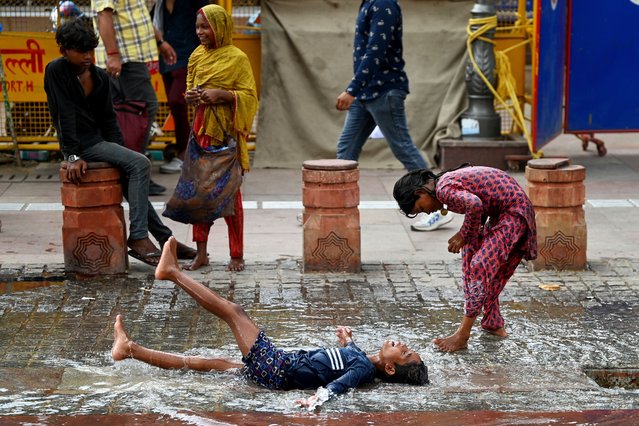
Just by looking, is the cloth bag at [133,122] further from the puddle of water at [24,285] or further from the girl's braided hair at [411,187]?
the girl's braided hair at [411,187]

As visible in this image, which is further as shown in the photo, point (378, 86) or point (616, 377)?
point (378, 86)

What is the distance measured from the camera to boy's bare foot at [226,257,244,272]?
25.6 feet

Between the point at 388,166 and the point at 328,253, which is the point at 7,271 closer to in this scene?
the point at 328,253

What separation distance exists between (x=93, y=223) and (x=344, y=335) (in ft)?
8.01

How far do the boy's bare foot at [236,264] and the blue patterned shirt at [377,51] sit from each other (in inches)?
62.1

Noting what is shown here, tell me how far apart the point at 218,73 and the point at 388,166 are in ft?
14.3

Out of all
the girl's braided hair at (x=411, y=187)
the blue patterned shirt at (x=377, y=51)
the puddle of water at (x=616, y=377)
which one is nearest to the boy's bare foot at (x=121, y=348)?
the girl's braided hair at (x=411, y=187)

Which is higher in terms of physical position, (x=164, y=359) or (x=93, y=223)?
(x=93, y=223)

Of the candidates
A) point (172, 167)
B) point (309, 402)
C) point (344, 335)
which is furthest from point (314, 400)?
point (172, 167)

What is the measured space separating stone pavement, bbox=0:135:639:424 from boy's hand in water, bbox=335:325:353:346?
0.86 ft

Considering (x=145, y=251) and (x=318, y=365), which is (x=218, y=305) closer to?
(x=318, y=365)

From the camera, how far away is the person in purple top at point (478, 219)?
6012 millimetres

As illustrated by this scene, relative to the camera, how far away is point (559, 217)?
7.71 metres

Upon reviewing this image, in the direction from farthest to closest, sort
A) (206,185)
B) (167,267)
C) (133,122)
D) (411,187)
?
(133,122) < (206,185) < (411,187) < (167,267)
